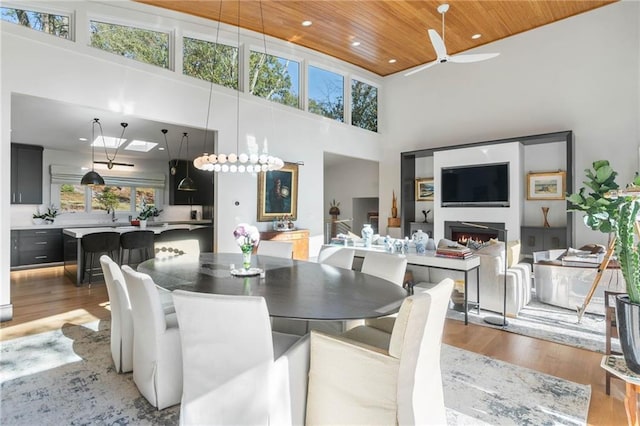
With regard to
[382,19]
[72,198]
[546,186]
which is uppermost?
[382,19]

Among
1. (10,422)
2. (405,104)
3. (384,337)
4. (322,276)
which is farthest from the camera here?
(405,104)

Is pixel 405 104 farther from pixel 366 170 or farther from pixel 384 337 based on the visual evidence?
pixel 384 337

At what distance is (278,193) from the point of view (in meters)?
6.08

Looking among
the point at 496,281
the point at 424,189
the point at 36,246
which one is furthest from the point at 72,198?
the point at 496,281

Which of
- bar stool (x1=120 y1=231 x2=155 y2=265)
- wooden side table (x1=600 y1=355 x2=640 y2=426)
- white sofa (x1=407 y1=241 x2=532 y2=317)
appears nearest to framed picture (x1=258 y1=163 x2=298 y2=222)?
bar stool (x1=120 y1=231 x2=155 y2=265)

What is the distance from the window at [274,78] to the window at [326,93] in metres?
0.39

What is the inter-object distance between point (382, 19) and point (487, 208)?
12.9 feet

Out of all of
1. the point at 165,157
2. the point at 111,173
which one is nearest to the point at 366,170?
the point at 165,157

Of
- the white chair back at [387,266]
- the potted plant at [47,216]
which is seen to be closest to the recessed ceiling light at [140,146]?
the potted plant at [47,216]

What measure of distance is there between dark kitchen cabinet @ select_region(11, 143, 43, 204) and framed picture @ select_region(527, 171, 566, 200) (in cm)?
982

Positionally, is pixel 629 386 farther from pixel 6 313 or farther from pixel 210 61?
pixel 210 61

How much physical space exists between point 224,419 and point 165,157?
26.0 ft

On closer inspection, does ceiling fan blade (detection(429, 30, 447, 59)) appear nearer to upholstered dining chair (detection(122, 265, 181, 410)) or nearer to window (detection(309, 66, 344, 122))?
window (detection(309, 66, 344, 122))

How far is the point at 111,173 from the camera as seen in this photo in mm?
7727
